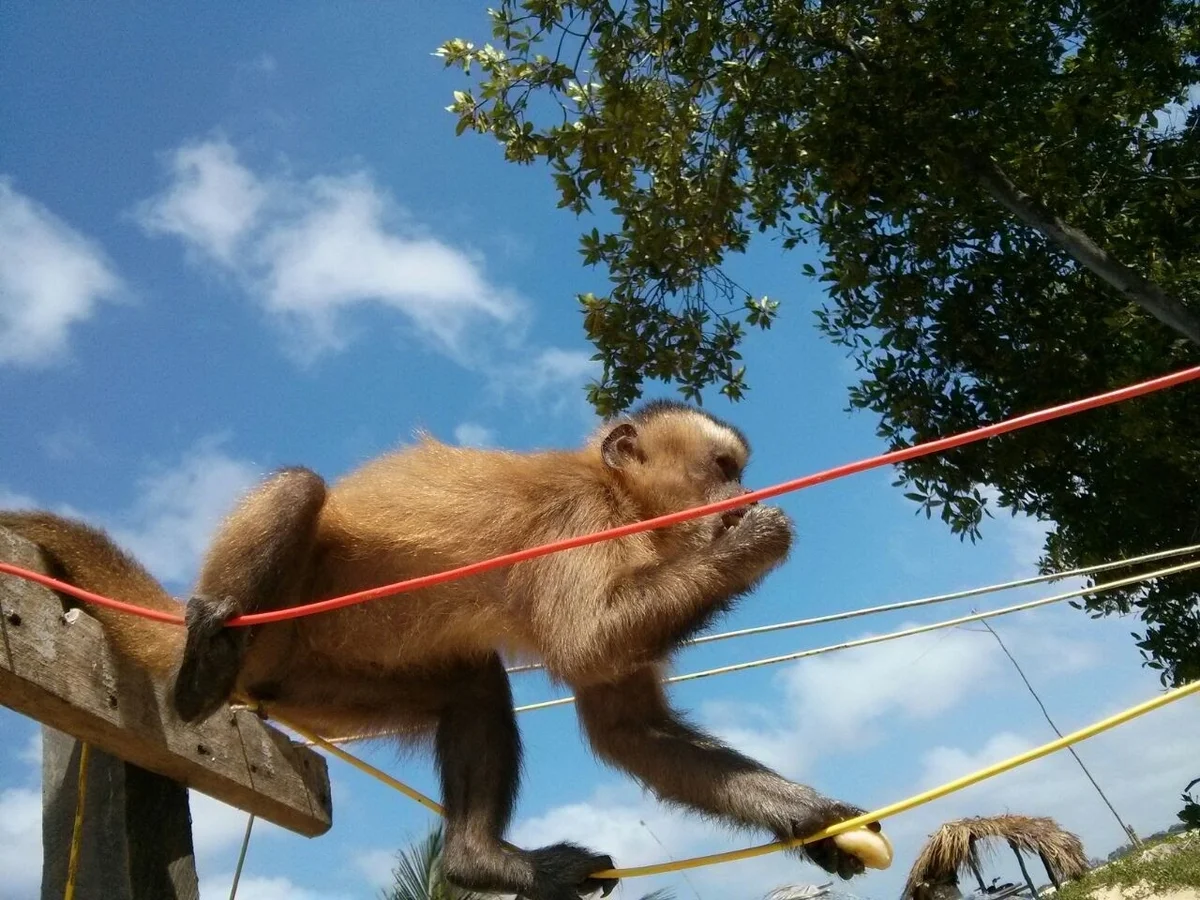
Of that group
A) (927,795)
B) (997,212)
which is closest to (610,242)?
(997,212)

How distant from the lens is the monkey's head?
16.2 ft

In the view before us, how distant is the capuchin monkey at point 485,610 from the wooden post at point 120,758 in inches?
6.7

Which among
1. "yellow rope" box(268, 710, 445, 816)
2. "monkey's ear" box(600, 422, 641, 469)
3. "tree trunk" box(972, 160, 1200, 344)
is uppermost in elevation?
"tree trunk" box(972, 160, 1200, 344)

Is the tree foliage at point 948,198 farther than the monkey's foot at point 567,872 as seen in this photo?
Yes

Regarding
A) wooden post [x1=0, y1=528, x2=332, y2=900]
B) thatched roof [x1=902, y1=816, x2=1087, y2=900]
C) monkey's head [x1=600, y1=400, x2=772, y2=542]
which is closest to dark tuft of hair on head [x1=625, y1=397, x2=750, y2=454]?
monkey's head [x1=600, y1=400, x2=772, y2=542]

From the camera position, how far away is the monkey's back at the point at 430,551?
4473 millimetres

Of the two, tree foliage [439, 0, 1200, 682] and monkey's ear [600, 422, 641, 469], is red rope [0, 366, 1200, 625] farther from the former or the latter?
tree foliage [439, 0, 1200, 682]

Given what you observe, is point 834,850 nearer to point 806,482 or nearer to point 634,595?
point 634,595

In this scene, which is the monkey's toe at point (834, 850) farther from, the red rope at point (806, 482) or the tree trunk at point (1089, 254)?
the tree trunk at point (1089, 254)

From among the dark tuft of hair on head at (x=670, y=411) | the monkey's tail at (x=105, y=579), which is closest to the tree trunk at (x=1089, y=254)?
the dark tuft of hair on head at (x=670, y=411)

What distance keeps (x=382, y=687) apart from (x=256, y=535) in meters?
1.08

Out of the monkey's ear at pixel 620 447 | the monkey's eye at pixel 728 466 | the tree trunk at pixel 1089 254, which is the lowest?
the monkey's eye at pixel 728 466

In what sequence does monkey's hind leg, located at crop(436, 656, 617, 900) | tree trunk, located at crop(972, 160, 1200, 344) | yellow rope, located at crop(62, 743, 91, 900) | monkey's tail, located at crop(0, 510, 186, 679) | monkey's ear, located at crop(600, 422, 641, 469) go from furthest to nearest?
tree trunk, located at crop(972, 160, 1200, 344), monkey's ear, located at crop(600, 422, 641, 469), monkey's hind leg, located at crop(436, 656, 617, 900), monkey's tail, located at crop(0, 510, 186, 679), yellow rope, located at crop(62, 743, 91, 900)

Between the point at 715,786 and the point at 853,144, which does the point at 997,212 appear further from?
the point at 715,786
